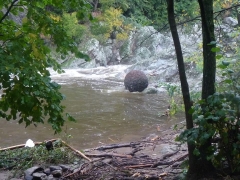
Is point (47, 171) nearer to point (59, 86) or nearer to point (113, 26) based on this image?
point (59, 86)

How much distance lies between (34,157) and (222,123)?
11.1 ft

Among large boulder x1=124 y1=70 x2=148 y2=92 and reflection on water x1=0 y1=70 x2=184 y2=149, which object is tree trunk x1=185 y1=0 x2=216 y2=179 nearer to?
reflection on water x1=0 y1=70 x2=184 y2=149

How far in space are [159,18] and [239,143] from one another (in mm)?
22463

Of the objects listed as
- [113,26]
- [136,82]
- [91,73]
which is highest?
[113,26]

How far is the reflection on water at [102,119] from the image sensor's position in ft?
25.3

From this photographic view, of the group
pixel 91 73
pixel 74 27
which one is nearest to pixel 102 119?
pixel 91 73

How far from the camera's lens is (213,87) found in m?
3.30

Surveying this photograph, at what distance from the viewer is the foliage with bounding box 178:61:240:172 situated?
9.46 feet

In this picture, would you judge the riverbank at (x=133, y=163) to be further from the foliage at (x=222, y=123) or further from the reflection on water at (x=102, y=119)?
the reflection on water at (x=102, y=119)

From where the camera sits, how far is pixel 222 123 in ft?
9.99

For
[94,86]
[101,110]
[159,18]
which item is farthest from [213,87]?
[159,18]

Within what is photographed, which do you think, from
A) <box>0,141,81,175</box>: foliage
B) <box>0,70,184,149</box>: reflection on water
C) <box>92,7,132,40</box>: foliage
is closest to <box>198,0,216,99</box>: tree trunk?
<box>0,141,81,175</box>: foliage

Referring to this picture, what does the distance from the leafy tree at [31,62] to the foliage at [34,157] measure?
7.13 ft

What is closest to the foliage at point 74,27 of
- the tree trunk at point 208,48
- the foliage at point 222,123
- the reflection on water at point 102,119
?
the reflection on water at point 102,119
